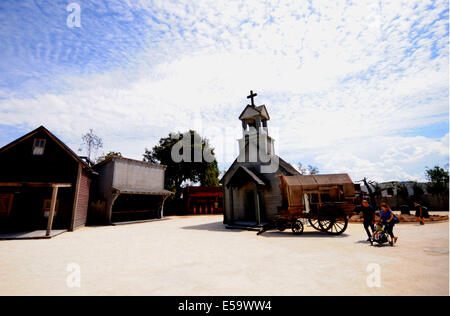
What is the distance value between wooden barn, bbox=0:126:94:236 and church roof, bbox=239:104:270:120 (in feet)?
43.4

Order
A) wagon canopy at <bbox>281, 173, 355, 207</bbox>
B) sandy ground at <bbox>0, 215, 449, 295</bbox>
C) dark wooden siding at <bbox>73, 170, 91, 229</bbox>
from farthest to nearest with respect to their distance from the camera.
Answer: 1. dark wooden siding at <bbox>73, 170, 91, 229</bbox>
2. wagon canopy at <bbox>281, 173, 355, 207</bbox>
3. sandy ground at <bbox>0, 215, 449, 295</bbox>

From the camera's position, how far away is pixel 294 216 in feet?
35.5

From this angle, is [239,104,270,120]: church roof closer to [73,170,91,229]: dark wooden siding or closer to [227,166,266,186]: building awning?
[227,166,266,186]: building awning

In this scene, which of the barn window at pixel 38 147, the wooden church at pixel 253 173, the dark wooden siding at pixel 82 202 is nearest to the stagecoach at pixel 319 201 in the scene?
the wooden church at pixel 253 173

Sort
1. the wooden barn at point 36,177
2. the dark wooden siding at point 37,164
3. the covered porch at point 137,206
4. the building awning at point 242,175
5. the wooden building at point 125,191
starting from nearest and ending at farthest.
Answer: the dark wooden siding at point 37,164, the wooden barn at point 36,177, the building awning at point 242,175, the wooden building at point 125,191, the covered porch at point 137,206

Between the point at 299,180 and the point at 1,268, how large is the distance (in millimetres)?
12187

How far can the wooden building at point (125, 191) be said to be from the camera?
61.1 feet

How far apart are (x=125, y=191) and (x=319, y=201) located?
1590 cm

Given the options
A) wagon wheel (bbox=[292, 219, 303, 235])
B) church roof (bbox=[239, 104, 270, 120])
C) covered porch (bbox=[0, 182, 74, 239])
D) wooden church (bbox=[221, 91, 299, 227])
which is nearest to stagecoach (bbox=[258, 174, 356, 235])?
wagon wheel (bbox=[292, 219, 303, 235])

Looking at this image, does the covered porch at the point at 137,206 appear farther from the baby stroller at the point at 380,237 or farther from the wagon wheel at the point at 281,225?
the baby stroller at the point at 380,237

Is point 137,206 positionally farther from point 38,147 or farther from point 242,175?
point 242,175

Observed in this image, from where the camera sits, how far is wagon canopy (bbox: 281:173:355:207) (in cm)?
1058
